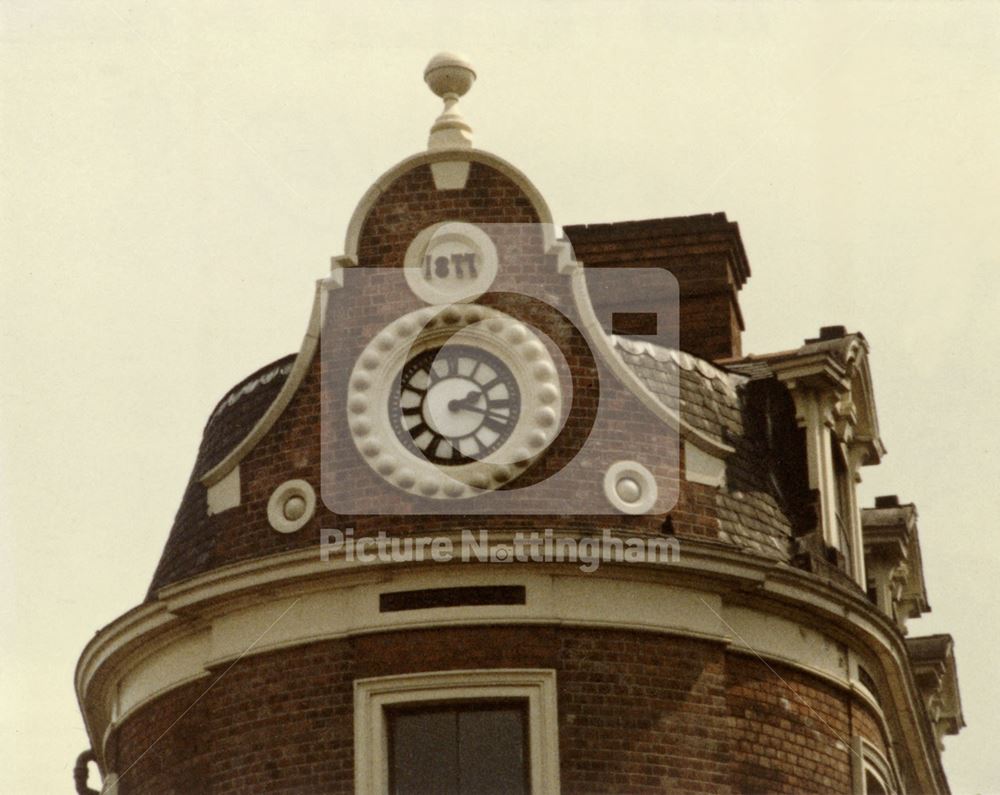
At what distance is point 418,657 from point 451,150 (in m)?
5.54

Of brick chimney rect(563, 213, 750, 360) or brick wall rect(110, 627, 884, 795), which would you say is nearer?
brick wall rect(110, 627, 884, 795)

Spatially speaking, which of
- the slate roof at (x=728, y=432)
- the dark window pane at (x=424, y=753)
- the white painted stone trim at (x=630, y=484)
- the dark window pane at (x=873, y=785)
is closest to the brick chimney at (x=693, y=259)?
the slate roof at (x=728, y=432)

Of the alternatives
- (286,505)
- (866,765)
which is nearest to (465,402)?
(286,505)

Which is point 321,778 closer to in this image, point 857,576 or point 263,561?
point 263,561

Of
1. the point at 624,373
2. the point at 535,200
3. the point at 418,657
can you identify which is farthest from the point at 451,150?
the point at 418,657

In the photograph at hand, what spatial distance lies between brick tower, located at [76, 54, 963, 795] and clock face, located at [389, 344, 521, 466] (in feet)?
0.07

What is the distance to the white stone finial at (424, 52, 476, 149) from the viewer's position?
31.0 metres

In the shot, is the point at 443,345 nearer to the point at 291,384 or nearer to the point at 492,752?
the point at 291,384

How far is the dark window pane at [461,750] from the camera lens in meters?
28.1

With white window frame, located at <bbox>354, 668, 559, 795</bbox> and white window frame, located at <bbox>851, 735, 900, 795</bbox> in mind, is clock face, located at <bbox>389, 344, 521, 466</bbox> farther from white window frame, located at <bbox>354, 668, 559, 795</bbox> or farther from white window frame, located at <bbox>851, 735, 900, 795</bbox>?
white window frame, located at <bbox>851, 735, 900, 795</bbox>

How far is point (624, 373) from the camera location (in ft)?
97.2

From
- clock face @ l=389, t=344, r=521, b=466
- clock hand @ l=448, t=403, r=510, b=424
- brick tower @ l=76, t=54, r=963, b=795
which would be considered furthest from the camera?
clock hand @ l=448, t=403, r=510, b=424

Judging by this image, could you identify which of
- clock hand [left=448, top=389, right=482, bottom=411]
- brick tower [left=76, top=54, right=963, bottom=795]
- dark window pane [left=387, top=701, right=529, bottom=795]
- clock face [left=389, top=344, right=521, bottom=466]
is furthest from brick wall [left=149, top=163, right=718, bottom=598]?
dark window pane [left=387, top=701, right=529, bottom=795]

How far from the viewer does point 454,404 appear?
2942cm
